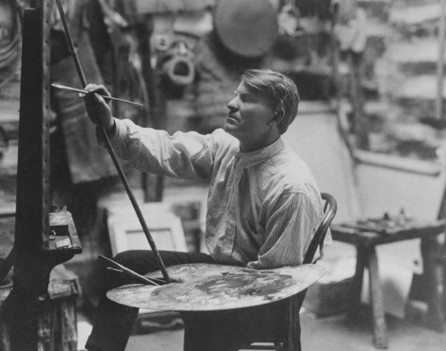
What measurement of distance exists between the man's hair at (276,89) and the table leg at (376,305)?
1482 mm

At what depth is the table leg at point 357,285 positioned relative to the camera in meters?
3.96

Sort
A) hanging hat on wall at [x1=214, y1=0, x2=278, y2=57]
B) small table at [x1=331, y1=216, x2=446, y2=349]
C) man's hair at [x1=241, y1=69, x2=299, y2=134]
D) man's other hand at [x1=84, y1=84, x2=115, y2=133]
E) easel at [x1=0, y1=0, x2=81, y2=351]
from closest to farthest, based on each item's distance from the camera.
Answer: easel at [x1=0, y1=0, x2=81, y2=351] < man's other hand at [x1=84, y1=84, x2=115, y2=133] < man's hair at [x1=241, y1=69, x2=299, y2=134] < small table at [x1=331, y1=216, x2=446, y2=349] < hanging hat on wall at [x1=214, y1=0, x2=278, y2=57]

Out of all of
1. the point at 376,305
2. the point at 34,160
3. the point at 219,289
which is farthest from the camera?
the point at 376,305

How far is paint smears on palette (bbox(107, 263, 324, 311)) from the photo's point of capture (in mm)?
2092

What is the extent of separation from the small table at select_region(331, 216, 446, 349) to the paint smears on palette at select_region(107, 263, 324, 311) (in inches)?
57.7

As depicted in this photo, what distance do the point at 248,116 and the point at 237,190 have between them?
34 centimetres

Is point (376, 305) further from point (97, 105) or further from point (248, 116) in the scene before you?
point (97, 105)

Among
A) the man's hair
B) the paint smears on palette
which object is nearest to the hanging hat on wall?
the man's hair

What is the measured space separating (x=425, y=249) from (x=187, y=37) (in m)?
2.25

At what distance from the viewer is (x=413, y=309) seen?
13.6 ft

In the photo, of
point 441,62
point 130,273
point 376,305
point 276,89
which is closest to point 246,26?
point 441,62

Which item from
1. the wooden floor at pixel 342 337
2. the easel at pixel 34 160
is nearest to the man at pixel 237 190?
the easel at pixel 34 160

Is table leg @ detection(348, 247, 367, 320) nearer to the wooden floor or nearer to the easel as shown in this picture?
the wooden floor

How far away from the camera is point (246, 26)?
4465 mm
